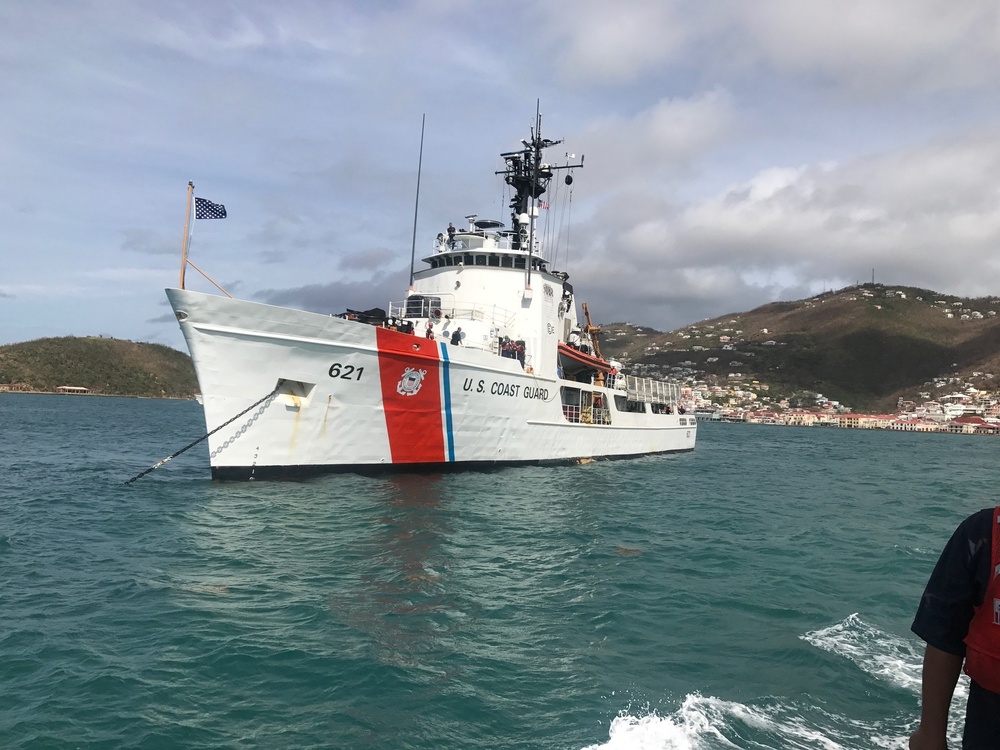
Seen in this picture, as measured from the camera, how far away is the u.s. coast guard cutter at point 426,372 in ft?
46.8

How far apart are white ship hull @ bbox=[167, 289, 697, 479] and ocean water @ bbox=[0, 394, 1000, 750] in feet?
3.59

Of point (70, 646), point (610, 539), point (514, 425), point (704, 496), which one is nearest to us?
point (70, 646)

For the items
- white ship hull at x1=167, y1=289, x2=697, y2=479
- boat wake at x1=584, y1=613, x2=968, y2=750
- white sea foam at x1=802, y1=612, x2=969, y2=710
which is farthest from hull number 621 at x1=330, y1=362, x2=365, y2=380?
boat wake at x1=584, y1=613, x2=968, y2=750

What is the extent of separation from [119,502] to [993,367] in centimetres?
15266

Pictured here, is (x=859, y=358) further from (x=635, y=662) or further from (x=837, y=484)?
(x=635, y=662)

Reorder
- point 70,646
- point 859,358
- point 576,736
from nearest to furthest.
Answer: point 576,736, point 70,646, point 859,358

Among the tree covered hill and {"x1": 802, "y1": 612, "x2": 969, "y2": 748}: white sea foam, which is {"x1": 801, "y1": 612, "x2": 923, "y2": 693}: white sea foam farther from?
the tree covered hill

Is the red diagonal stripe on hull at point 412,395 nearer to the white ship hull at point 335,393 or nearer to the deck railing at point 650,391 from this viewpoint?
the white ship hull at point 335,393

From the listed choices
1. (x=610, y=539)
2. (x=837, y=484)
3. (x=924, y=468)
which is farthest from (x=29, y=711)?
(x=924, y=468)

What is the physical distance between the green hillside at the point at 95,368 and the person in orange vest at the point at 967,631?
377 feet

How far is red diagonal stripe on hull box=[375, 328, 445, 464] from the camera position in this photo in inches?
619

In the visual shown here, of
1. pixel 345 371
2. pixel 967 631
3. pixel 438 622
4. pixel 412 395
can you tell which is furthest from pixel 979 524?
pixel 412 395

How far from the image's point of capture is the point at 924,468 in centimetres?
3256

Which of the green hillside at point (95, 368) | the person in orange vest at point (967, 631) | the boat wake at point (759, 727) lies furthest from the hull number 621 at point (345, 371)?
the green hillside at point (95, 368)
